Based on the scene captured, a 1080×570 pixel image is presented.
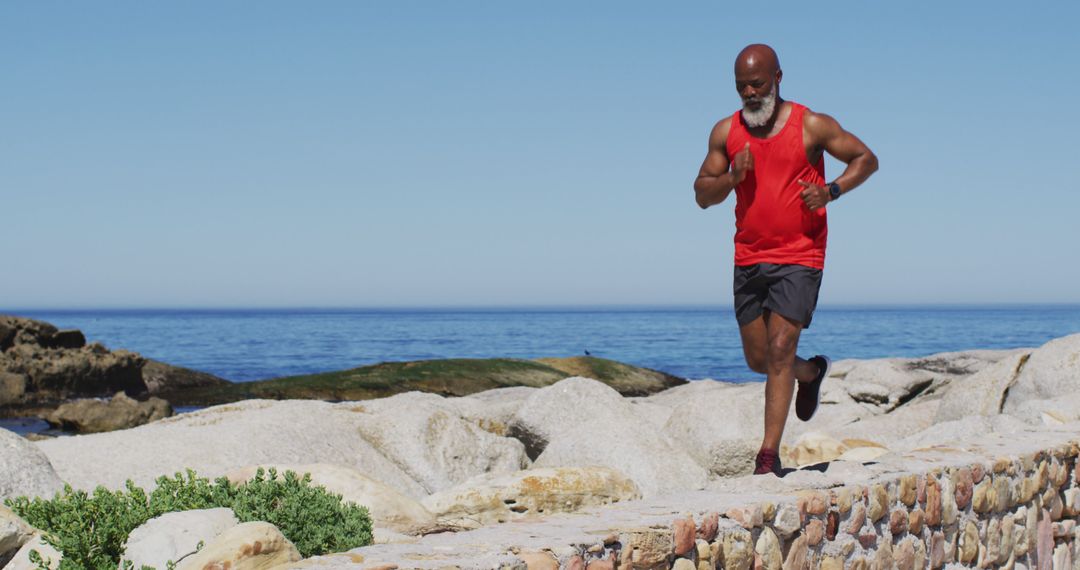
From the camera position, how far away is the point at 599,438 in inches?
430

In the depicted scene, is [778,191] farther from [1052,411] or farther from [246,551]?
[1052,411]

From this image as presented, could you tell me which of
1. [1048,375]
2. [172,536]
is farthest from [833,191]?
[1048,375]

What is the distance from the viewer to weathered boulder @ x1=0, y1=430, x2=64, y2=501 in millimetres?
8195

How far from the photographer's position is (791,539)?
572 centimetres

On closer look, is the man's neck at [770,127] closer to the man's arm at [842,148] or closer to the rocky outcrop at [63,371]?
the man's arm at [842,148]

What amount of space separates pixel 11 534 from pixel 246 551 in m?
1.97

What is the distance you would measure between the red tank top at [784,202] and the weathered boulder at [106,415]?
1709 centimetres

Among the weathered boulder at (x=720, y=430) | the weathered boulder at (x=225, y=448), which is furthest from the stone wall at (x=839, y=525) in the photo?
the weathered boulder at (x=225, y=448)

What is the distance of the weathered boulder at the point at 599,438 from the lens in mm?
10570

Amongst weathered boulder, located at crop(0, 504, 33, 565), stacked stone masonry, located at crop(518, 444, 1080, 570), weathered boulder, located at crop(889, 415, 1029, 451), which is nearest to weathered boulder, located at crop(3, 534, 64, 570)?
weathered boulder, located at crop(0, 504, 33, 565)

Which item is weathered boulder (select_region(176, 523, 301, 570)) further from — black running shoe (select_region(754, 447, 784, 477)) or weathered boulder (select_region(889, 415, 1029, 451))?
weathered boulder (select_region(889, 415, 1029, 451))

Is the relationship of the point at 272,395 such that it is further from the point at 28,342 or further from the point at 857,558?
the point at 857,558

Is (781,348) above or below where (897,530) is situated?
above

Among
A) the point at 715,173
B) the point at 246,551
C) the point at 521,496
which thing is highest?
the point at 715,173
